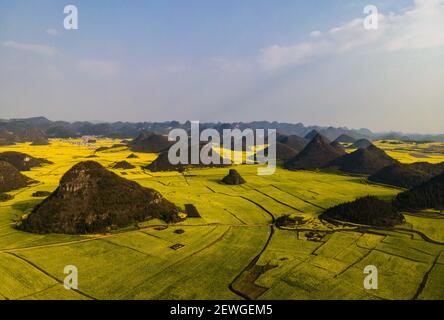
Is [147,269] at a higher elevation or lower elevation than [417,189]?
lower

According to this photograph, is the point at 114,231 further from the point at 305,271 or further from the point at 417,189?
the point at 417,189

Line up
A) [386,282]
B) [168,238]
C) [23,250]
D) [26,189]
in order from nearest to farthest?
1. [386,282]
2. [23,250]
3. [168,238]
4. [26,189]

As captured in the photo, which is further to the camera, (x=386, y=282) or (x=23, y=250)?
(x=23, y=250)

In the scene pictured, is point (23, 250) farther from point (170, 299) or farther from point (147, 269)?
point (170, 299)
